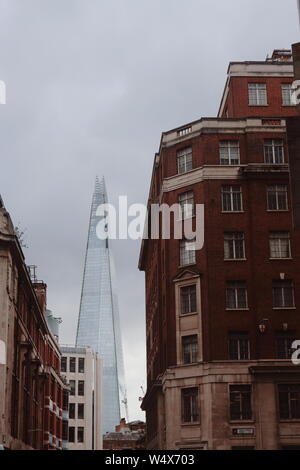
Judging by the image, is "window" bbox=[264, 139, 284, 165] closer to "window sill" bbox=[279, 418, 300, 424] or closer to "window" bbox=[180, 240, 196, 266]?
"window" bbox=[180, 240, 196, 266]

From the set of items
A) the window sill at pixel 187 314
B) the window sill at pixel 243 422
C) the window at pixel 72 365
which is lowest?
the window sill at pixel 243 422

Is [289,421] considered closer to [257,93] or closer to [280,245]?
[280,245]

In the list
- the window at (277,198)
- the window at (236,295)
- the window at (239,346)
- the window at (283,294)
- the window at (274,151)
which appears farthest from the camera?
the window at (274,151)

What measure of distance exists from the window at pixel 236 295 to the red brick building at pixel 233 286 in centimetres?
7

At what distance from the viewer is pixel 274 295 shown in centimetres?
5903

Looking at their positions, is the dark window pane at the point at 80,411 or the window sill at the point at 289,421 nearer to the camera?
the window sill at the point at 289,421

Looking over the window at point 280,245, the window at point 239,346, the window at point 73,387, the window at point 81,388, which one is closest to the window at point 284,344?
the window at point 239,346

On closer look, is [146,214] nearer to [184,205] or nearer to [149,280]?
[149,280]

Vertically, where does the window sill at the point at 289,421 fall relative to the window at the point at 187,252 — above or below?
below

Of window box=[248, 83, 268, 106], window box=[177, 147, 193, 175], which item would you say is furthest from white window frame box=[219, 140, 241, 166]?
window box=[248, 83, 268, 106]

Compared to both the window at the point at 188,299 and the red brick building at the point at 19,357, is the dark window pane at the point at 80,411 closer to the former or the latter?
the red brick building at the point at 19,357

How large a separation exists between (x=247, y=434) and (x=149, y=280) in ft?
101

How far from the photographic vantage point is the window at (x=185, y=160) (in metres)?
63.5

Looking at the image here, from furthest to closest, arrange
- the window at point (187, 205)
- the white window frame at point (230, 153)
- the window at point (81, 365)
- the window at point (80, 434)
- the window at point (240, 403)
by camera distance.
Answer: the window at point (81, 365) → the window at point (80, 434) → the white window frame at point (230, 153) → the window at point (187, 205) → the window at point (240, 403)
